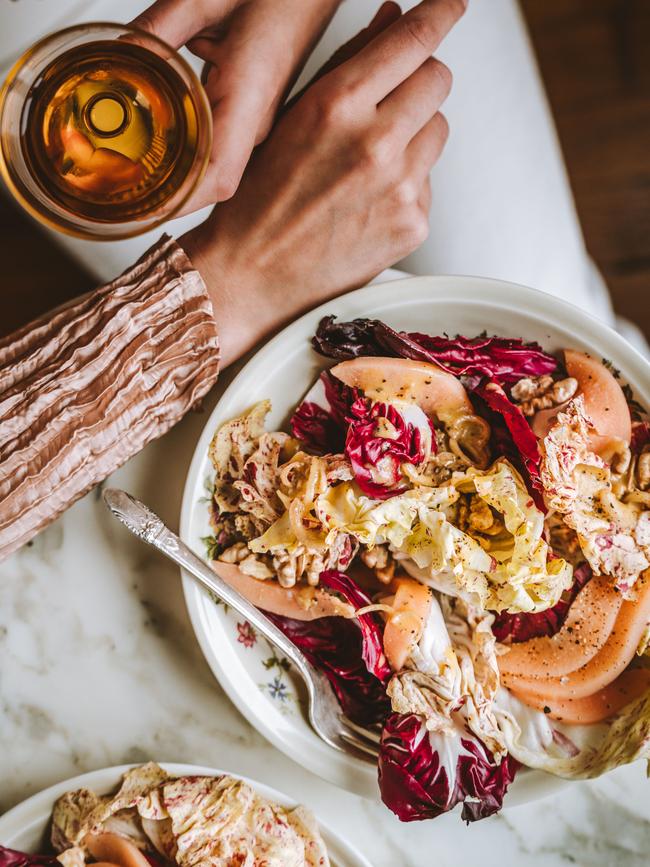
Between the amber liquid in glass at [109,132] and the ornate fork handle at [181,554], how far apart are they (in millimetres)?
391

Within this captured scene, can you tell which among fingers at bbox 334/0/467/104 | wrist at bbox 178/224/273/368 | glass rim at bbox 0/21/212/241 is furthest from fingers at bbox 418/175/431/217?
glass rim at bbox 0/21/212/241

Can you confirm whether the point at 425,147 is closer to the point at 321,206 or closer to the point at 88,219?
the point at 321,206

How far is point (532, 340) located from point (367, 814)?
2.52 ft

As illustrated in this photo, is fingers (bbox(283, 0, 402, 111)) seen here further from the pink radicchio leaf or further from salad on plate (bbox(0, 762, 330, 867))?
salad on plate (bbox(0, 762, 330, 867))

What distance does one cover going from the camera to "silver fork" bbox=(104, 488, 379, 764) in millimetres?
1118

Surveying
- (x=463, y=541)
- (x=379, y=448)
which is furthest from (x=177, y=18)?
(x=463, y=541)

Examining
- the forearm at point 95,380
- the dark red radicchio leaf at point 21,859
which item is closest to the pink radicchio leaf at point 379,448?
the forearm at point 95,380

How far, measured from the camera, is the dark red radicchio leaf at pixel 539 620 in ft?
3.82

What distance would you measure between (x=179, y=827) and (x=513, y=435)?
0.72 meters

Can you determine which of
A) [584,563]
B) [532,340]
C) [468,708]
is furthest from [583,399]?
[468,708]

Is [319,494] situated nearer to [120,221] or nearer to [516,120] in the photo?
[120,221]

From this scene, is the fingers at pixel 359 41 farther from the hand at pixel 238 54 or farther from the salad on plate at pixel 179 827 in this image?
the salad on plate at pixel 179 827

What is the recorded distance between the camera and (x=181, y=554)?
1.12 meters

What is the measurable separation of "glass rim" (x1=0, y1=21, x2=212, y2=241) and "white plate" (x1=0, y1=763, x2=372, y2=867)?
2.48ft
